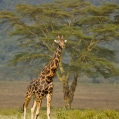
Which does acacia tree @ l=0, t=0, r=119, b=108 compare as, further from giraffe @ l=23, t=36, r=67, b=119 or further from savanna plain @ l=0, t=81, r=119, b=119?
giraffe @ l=23, t=36, r=67, b=119

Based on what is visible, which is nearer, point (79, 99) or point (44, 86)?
point (44, 86)

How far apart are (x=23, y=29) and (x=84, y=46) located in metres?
4.51

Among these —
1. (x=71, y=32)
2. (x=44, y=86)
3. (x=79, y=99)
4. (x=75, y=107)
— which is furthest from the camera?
(x=79, y=99)

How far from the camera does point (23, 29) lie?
34219 millimetres

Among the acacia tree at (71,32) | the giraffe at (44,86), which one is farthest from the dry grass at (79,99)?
the giraffe at (44,86)

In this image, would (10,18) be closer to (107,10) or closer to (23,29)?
(23,29)

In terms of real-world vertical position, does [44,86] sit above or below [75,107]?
above

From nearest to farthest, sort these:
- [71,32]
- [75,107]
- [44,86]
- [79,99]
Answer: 1. [44,86]
2. [71,32]
3. [75,107]
4. [79,99]

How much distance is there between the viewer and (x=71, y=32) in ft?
105

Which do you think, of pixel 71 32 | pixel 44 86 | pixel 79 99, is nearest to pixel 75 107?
pixel 71 32

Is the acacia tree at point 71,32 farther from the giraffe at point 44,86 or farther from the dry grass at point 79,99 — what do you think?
the giraffe at point 44,86

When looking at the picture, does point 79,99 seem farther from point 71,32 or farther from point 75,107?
point 71,32

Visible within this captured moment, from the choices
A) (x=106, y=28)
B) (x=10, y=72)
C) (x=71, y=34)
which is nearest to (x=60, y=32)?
(x=71, y=34)

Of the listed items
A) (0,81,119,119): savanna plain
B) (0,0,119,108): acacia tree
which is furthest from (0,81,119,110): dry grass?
(0,0,119,108): acacia tree
